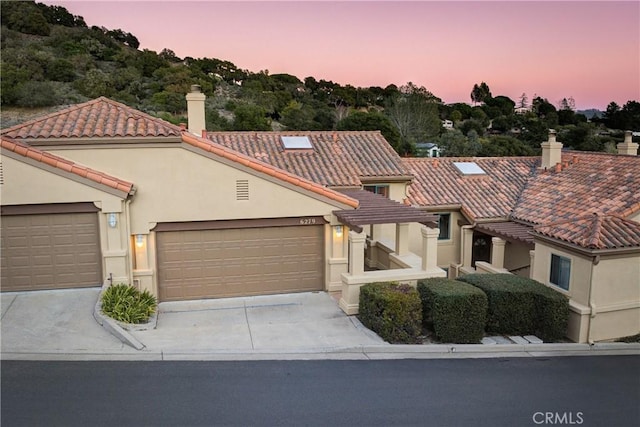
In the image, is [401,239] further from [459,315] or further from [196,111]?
[196,111]

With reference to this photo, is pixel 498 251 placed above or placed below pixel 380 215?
below

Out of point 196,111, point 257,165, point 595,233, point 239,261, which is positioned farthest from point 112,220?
point 595,233

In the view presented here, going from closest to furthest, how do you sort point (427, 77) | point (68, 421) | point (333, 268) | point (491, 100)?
1. point (68, 421)
2. point (333, 268)
3. point (427, 77)
4. point (491, 100)

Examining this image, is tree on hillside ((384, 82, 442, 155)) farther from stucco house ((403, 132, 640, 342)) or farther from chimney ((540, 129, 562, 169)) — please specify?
stucco house ((403, 132, 640, 342))

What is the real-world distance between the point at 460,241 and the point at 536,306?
839 centimetres

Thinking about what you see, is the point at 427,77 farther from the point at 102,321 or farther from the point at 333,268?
the point at 102,321

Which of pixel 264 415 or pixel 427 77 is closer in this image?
pixel 264 415

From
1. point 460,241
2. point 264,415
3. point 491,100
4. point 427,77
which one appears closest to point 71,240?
point 264,415

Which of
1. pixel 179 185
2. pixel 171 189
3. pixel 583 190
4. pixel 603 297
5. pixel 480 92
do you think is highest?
pixel 480 92

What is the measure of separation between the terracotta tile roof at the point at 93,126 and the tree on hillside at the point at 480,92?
298ft

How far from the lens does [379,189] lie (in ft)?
68.4

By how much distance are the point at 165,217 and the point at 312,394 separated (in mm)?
7436

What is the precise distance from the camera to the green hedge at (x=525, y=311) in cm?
1276

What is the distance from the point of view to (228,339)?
1173cm
